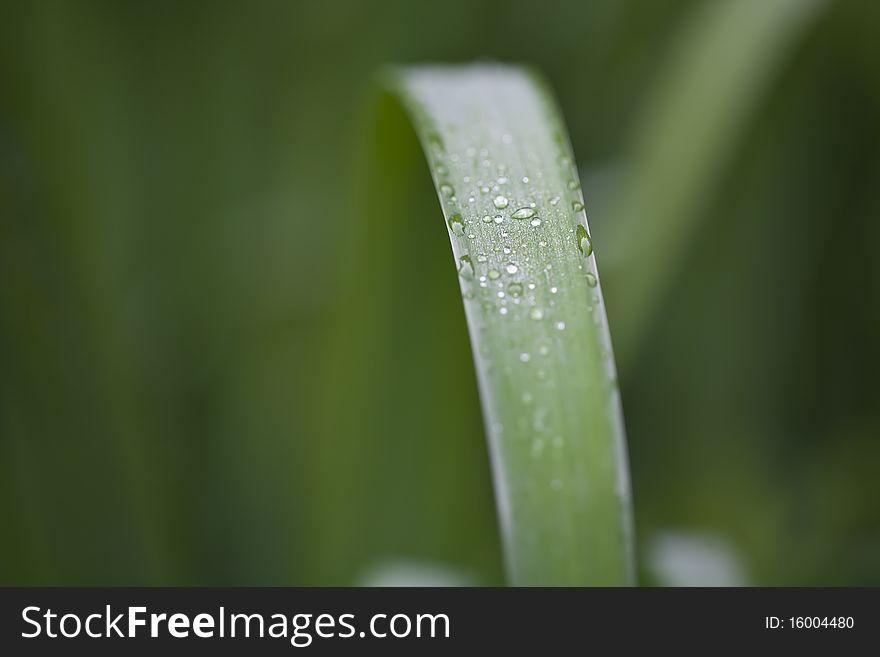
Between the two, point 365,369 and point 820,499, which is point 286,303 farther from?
point 820,499

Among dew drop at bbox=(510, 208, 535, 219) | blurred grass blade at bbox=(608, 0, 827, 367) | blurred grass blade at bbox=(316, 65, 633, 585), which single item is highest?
blurred grass blade at bbox=(608, 0, 827, 367)

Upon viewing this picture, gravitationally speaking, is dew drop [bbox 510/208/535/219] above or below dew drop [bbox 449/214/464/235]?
above

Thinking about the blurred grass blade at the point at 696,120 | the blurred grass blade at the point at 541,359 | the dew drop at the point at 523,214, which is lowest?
the blurred grass blade at the point at 541,359

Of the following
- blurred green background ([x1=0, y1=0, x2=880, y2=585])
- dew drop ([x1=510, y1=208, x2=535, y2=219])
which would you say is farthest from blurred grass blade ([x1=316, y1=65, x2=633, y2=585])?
blurred green background ([x1=0, y1=0, x2=880, y2=585])

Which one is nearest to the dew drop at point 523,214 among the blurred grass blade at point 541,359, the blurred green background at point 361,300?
the blurred grass blade at point 541,359

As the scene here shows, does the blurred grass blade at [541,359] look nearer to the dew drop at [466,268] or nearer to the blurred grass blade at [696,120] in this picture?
the dew drop at [466,268]

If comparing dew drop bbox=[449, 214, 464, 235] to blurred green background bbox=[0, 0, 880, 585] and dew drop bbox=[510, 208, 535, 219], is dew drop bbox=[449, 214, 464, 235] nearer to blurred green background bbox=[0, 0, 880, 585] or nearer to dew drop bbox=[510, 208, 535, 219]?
dew drop bbox=[510, 208, 535, 219]
